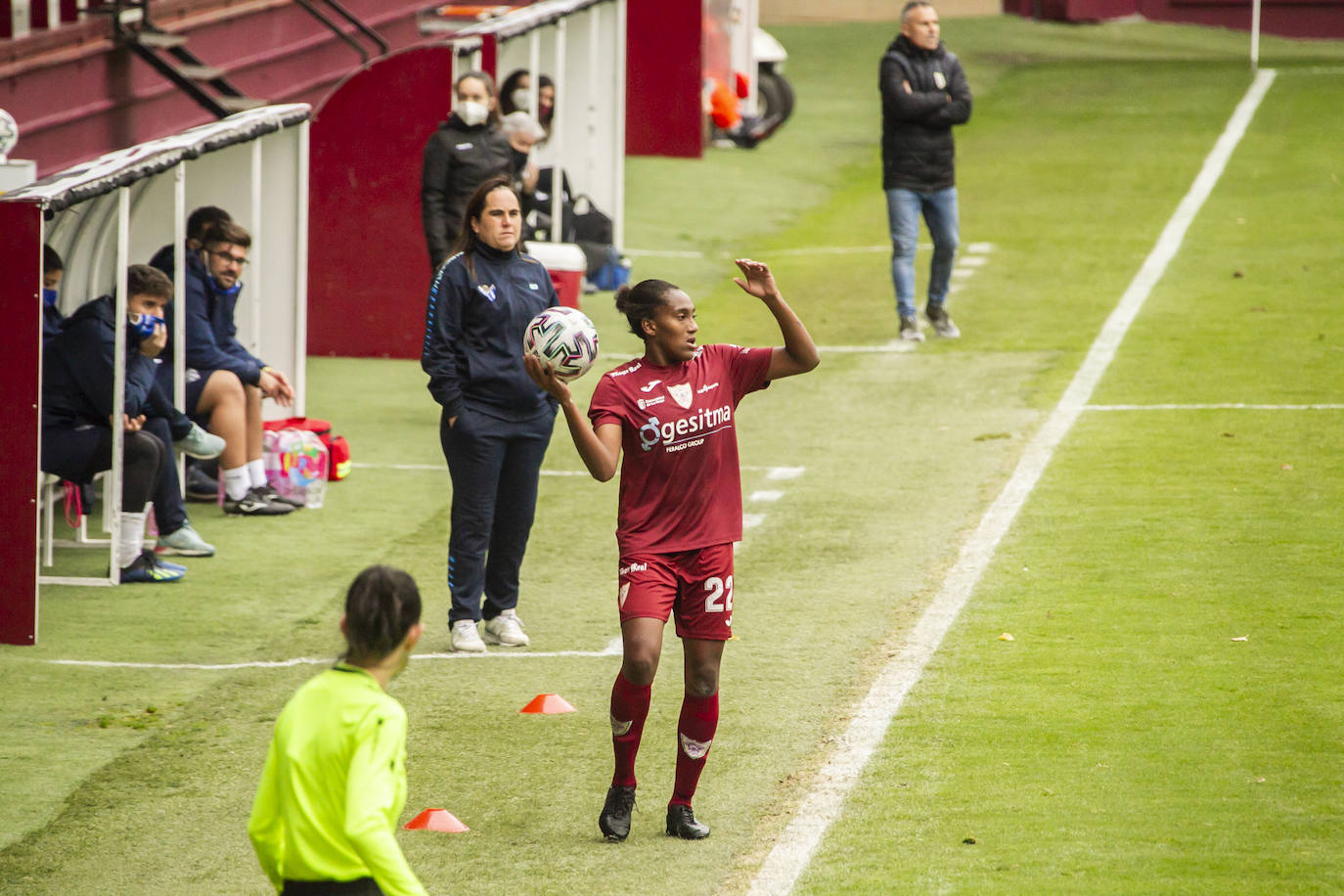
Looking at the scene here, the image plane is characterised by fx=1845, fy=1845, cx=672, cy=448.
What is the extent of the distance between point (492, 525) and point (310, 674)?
3.38 feet

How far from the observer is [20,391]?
830 centimetres

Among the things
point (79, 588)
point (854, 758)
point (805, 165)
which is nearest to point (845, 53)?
point (805, 165)

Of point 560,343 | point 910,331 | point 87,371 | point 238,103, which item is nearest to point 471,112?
point 87,371

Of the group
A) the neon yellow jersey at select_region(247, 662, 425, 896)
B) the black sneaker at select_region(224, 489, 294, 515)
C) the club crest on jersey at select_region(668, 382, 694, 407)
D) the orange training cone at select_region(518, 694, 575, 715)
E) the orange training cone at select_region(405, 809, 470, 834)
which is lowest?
the black sneaker at select_region(224, 489, 294, 515)

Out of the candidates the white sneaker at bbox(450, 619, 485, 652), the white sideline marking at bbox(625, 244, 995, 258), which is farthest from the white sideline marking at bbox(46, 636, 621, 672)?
the white sideline marking at bbox(625, 244, 995, 258)

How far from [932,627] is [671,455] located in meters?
2.67

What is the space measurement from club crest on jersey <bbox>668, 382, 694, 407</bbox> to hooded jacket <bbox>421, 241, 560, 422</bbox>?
203 centimetres

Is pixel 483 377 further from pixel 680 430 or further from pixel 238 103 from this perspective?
pixel 238 103

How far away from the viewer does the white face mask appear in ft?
39.9

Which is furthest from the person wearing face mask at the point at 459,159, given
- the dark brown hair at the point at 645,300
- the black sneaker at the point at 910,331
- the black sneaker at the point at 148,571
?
the dark brown hair at the point at 645,300

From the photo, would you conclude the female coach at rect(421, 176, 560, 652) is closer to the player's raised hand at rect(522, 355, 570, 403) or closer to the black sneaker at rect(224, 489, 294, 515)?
the player's raised hand at rect(522, 355, 570, 403)

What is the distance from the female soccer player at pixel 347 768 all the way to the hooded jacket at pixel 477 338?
3.86 meters

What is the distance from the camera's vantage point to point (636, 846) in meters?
6.04

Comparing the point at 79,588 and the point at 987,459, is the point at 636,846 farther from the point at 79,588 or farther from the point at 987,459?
the point at 987,459
